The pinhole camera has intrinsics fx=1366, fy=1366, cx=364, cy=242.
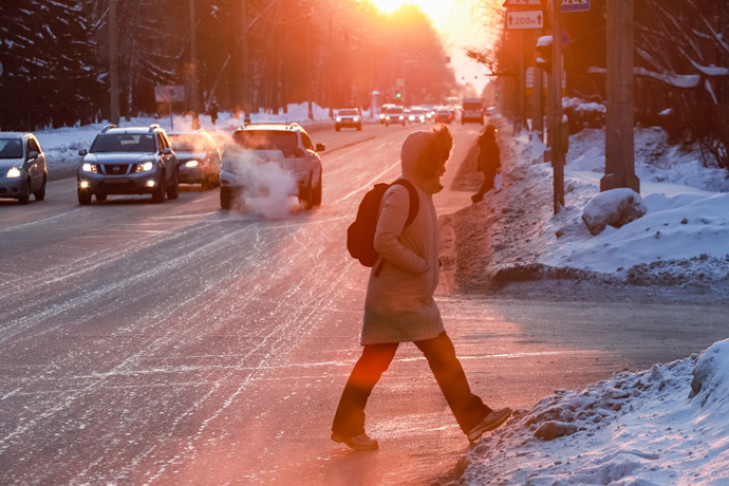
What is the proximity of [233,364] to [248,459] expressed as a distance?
301 centimetres

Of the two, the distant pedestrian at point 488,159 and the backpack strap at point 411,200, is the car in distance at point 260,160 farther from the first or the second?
the backpack strap at point 411,200

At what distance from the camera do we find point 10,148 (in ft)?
101

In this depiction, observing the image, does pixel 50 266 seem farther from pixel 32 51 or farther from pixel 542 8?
pixel 32 51

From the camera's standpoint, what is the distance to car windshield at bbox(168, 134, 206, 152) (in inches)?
1412

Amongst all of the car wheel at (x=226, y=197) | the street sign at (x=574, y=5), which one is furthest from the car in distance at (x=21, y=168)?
the street sign at (x=574, y=5)

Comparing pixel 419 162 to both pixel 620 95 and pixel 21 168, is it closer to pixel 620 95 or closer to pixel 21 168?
pixel 620 95

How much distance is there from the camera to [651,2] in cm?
3766

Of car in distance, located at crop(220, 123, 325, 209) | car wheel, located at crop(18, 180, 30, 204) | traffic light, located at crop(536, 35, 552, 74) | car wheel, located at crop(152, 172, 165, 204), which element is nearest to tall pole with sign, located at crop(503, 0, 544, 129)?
traffic light, located at crop(536, 35, 552, 74)

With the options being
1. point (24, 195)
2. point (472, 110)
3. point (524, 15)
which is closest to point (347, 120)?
point (472, 110)

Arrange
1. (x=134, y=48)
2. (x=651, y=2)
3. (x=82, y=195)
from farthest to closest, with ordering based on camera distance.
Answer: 1. (x=134, y=48)
2. (x=651, y=2)
3. (x=82, y=195)

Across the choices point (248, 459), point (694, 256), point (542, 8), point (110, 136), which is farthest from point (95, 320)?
point (110, 136)

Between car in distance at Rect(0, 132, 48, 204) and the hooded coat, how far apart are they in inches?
932

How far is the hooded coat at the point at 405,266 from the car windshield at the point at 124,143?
23833 mm

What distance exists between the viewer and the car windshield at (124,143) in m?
30.5
